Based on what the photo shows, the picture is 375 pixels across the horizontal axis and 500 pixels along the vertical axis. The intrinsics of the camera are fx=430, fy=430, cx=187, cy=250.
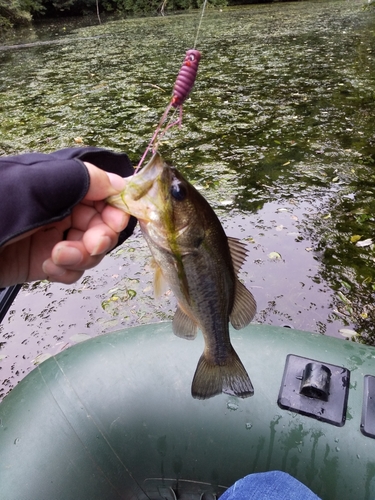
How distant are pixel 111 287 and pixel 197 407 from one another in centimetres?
213

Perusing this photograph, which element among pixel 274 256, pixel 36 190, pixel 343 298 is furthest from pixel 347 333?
pixel 36 190

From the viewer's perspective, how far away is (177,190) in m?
1.48

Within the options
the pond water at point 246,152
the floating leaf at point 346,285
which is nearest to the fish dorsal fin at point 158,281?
the pond water at point 246,152

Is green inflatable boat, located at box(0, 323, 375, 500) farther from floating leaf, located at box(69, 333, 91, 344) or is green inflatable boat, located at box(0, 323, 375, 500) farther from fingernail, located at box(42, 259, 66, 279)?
floating leaf, located at box(69, 333, 91, 344)

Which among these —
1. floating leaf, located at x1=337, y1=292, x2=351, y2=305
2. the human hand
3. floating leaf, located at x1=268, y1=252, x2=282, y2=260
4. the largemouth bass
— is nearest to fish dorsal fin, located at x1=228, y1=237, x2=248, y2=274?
the largemouth bass

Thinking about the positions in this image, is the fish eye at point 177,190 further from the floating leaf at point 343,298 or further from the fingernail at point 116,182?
the floating leaf at point 343,298

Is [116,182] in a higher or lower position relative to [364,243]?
higher

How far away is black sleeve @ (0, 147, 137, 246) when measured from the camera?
4.33 feet

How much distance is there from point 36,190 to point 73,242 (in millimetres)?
267

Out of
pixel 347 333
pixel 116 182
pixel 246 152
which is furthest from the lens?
pixel 246 152

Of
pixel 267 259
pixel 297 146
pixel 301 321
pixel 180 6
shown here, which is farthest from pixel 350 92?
pixel 180 6

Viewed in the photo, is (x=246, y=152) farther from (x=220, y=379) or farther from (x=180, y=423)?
(x=220, y=379)

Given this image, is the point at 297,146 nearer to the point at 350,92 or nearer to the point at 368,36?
the point at 350,92

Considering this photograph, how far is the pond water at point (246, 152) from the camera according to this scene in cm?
372
